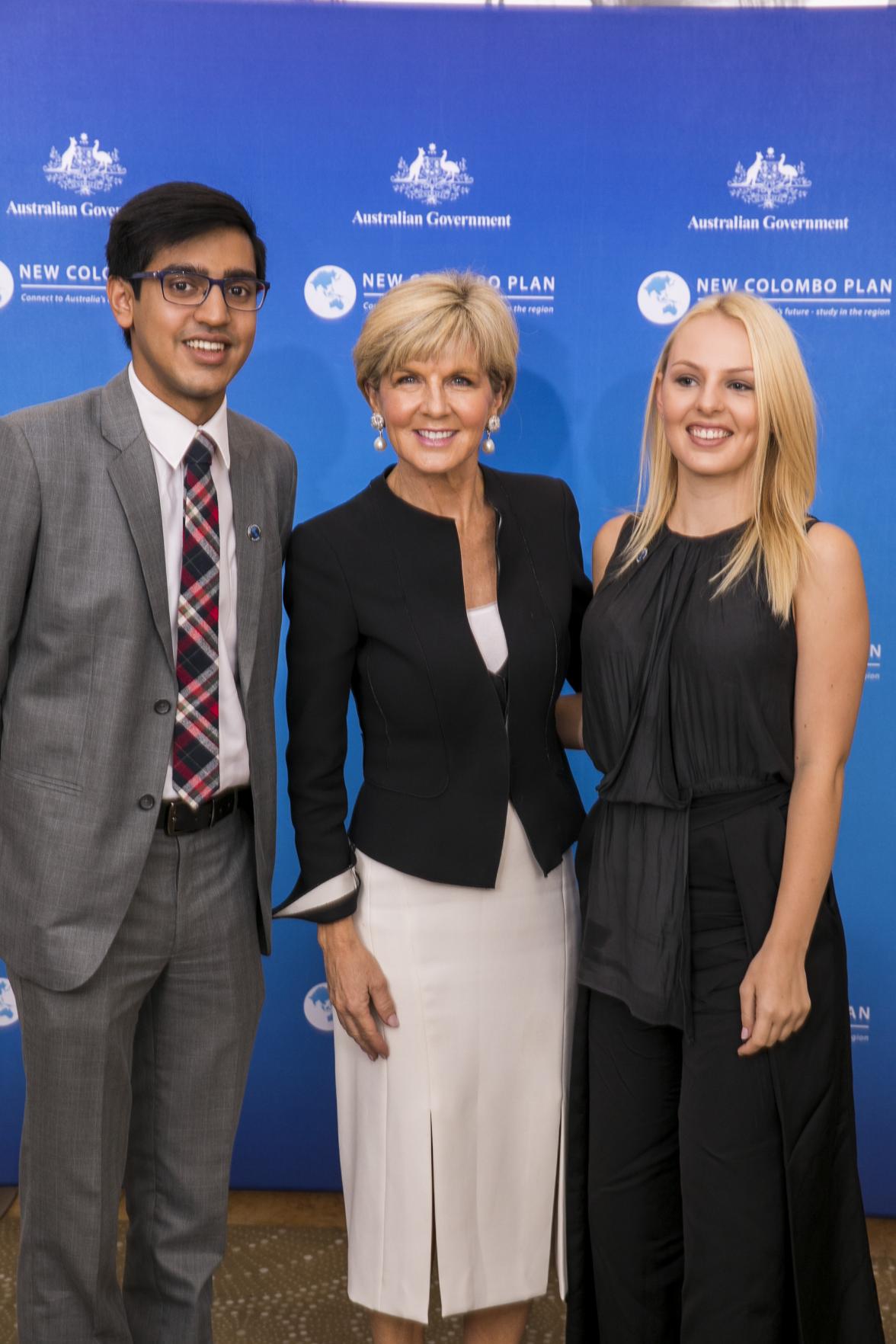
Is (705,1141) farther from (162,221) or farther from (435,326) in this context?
(162,221)

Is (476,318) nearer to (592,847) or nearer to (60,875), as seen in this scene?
(592,847)

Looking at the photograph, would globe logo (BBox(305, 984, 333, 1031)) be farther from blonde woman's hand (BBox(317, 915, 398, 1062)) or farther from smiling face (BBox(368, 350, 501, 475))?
smiling face (BBox(368, 350, 501, 475))

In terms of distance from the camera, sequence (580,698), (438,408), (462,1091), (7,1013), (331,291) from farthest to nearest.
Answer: (7,1013)
(331,291)
(580,698)
(462,1091)
(438,408)

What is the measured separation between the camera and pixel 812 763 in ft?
6.25

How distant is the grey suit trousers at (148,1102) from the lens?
6.53 ft

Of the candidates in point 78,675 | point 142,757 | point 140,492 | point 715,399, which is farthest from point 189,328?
point 715,399

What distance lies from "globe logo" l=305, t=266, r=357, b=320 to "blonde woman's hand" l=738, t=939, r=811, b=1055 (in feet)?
5.66

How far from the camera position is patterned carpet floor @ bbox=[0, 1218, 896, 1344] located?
2648 mm

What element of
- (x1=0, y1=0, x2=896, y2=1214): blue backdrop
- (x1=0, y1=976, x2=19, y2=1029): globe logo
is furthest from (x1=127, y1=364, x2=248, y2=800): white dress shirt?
(x1=0, y1=976, x2=19, y2=1029): globe logo

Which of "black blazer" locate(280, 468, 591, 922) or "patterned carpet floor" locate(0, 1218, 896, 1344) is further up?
"black blazer" locate(280, 468, 591, 922)

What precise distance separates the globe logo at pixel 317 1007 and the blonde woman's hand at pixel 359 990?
1128 millimetres

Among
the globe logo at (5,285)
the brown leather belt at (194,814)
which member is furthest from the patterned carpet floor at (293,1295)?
the globe logo at (5,285)

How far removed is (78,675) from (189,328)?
0.53m

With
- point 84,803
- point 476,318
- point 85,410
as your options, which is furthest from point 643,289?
point 84,803
